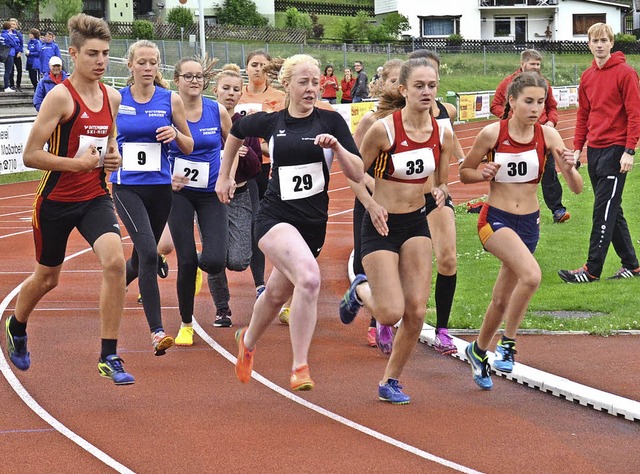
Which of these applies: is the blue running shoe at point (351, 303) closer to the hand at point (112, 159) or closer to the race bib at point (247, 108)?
the hand at point (112, 159)

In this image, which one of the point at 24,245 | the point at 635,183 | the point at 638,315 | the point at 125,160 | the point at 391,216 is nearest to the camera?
the point at 391,216

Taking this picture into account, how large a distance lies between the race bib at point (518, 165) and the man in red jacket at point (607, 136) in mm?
3650

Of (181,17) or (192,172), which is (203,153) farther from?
(181,17)

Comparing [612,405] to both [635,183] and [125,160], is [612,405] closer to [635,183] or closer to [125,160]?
[125,160]

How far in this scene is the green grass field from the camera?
954cm

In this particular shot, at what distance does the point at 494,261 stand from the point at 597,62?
2.65 meters

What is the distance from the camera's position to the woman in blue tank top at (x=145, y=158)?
8.26 meters

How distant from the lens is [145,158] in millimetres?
8383

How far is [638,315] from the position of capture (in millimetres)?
9688

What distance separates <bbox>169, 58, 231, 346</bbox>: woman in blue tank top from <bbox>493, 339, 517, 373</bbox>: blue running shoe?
7.82 feet

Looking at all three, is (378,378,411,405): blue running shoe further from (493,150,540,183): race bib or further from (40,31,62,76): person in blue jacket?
(40,31,62,76): person in blue jacket

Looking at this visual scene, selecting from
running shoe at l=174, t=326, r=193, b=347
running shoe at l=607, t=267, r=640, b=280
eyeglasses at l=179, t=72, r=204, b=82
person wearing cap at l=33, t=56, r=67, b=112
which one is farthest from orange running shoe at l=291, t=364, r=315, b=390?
person wearing cap at l=33, t=56, r=67, b=112

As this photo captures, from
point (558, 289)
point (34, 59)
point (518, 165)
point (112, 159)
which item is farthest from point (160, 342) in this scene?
point (34, 59)

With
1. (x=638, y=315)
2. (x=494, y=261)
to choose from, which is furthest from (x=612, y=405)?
(x=494, y=261)
